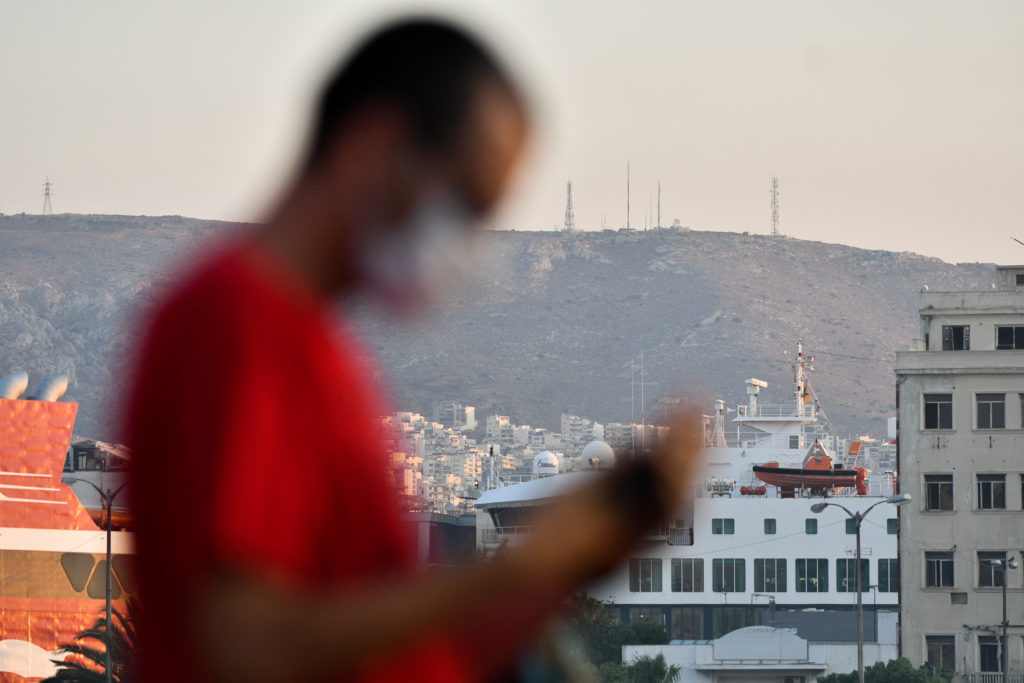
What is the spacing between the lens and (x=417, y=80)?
2033 mm

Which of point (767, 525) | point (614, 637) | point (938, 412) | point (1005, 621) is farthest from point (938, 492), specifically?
point (767, 525)

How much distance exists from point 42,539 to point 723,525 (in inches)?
1521

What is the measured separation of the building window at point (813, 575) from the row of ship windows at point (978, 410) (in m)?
42.2

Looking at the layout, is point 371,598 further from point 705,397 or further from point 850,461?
point 850,461

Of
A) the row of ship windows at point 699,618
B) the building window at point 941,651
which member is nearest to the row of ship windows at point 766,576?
the row of ship windows at point 699,618

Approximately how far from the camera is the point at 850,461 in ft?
384

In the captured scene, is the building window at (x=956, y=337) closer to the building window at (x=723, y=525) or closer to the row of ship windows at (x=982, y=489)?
the row of ship windows at (x=982, y=489)

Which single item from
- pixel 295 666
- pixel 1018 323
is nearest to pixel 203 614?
pixel 295 666

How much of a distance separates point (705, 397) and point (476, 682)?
379 mm

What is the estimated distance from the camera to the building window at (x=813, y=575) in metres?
99.3

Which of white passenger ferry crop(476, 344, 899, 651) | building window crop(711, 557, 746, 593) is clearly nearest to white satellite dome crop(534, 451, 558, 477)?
white passenger ferry crop(476, 344, 899, 651)

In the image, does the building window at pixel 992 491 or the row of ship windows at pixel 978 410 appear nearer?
the row of ship windows at pixel 978 410

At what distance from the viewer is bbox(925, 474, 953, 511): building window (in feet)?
191

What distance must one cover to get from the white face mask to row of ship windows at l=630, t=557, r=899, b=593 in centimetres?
9733
